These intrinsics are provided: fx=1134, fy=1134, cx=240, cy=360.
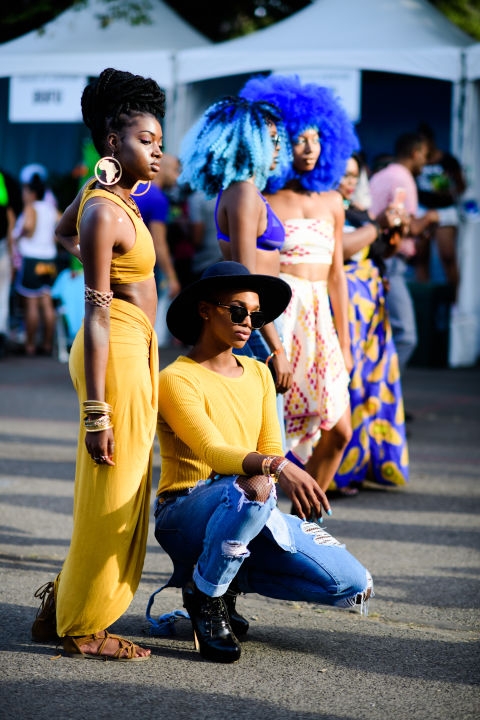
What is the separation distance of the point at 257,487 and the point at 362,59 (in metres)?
9.86

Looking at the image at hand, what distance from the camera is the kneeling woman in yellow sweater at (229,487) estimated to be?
356 cm

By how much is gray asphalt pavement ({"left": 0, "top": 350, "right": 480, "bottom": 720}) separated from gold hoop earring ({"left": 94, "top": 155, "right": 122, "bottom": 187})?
153 cm

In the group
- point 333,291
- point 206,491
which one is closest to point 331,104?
point 333,291

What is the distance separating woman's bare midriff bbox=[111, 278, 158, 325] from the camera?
3.65 metres

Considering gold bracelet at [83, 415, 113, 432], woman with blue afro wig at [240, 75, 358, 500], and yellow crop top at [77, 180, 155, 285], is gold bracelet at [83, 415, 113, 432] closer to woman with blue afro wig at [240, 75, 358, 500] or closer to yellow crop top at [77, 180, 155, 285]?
yellow crop top at [77, 180, 155, 285]

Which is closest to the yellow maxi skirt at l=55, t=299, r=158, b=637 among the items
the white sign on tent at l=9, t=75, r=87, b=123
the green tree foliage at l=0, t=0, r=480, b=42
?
the white sign on tent at l=9, t=75, r=87, b=123

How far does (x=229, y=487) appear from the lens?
11.7 ft

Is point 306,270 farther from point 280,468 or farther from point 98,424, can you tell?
point 98,424

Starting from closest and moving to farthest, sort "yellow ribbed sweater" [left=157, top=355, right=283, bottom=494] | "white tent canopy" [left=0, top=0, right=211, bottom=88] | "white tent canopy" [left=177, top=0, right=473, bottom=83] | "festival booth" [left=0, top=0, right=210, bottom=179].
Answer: "yellow ribbed sweater" [left=157, top=355, right=283, bottom=494]
"white tent canopy" [left=177, top=0, right=473, bottom=83]
"white tent canopy" [left=0, top=0, right=211, bottom=88]
"festival booth" [left=0, top=0, right=210, bottom=179]

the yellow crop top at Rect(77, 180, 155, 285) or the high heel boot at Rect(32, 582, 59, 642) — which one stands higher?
Result: the yellow crop top at Rect(77, 180, 155, 285)

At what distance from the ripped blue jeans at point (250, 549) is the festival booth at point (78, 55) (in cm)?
1044

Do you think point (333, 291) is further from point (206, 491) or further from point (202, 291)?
point (206, 491)

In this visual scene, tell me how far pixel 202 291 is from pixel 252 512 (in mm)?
845

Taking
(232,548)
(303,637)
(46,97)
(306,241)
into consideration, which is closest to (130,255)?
(232,548)
